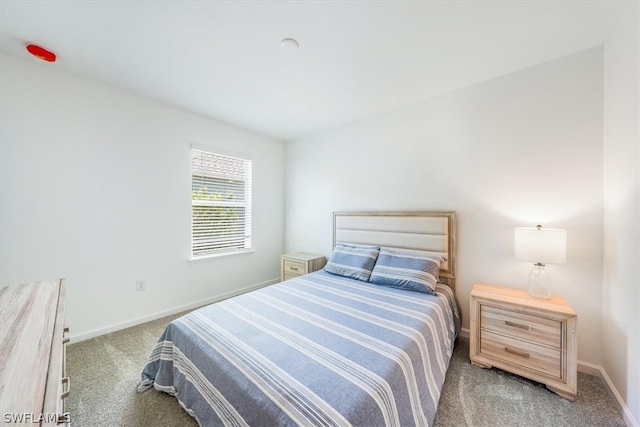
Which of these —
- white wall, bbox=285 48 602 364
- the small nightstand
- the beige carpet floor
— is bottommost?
the beige carpet floor

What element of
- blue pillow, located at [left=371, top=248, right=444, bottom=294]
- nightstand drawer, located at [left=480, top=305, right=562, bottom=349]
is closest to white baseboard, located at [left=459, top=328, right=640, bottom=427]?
nightstand drawer, located at [left=480, top=305, right=562, bottom=349]

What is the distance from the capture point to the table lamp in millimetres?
1714

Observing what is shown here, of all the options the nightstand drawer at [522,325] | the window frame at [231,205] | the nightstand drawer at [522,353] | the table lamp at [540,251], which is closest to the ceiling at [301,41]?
the window frame at [231,205]

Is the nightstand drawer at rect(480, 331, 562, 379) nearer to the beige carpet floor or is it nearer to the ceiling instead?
the beige carpet floor

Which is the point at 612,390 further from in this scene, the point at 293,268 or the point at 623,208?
the point at 293,268

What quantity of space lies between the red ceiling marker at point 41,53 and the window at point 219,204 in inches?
51.7

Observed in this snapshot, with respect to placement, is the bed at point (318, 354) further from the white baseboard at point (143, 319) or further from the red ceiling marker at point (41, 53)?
the red ceiling marker at point (41, 53)

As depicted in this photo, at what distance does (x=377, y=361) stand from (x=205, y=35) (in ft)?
7.79

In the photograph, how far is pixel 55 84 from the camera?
2.12 meters

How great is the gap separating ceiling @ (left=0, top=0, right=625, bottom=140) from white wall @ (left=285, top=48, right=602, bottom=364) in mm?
257

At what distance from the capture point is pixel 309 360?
1218mm

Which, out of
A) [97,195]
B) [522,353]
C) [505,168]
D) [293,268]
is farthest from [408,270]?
[97,195]

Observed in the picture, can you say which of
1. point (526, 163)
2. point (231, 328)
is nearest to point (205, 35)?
point (231, 328)

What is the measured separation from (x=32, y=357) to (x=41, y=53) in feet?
7.72
